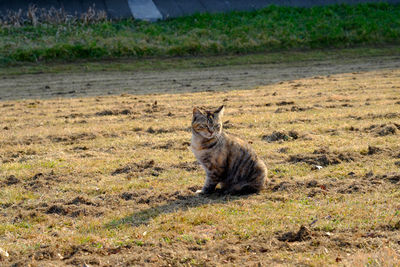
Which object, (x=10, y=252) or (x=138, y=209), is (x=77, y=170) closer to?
(x=138, y=209)

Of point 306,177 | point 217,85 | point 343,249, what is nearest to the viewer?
point 343,249

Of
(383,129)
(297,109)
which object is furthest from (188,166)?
(297,109)

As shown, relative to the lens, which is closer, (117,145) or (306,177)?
(306,177)

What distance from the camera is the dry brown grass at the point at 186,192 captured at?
641cm

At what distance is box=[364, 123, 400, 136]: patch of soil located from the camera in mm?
12341

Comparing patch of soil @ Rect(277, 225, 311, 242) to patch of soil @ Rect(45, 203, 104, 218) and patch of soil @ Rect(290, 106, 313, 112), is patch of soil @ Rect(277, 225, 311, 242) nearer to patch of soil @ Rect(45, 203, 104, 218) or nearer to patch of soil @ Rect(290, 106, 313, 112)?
patch of soil @ Rect(45, 203, 104, 218)

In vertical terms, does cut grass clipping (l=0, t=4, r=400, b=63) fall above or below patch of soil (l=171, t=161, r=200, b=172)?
above

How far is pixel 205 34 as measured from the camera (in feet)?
109

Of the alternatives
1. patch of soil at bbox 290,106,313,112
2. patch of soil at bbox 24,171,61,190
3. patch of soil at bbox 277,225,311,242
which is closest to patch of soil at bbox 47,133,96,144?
patch of soil at bbox 24,171,61,190

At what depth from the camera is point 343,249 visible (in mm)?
6293

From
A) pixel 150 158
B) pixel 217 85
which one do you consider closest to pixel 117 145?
pixel 150 158

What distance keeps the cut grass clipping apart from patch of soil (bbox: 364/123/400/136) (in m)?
19.2

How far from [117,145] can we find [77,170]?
223 cm

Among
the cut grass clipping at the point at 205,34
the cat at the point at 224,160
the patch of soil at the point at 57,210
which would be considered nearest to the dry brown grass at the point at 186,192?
the patch of soil at the point at 57,210
